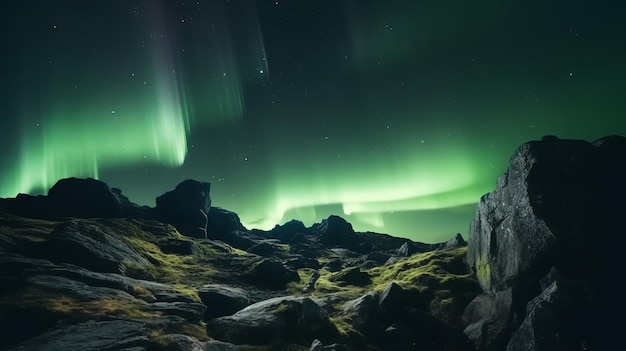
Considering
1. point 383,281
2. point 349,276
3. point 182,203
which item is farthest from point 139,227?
point 383,281

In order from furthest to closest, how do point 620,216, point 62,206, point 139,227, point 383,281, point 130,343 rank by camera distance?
point 62,206, point 139,227, point 383,281, point 620,216, point 130,343

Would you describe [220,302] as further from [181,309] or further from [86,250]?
[86,250]

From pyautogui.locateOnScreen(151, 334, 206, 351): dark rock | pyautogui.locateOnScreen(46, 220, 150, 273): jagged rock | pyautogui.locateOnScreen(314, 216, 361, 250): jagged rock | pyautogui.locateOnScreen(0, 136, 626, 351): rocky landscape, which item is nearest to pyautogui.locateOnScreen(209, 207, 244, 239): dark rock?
pyautogui.locateOnScreen(314, 216, 361, 250): jagged rock

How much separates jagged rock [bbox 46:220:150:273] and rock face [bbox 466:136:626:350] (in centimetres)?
4753

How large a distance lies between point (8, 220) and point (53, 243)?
47.2m

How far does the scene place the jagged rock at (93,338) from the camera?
19953 mm

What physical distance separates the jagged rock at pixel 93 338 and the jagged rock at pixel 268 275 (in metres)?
40.1

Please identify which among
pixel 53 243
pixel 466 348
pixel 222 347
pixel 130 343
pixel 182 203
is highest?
pixel 182 203

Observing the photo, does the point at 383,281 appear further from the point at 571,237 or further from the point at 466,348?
the point at 571,237

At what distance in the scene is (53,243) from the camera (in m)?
41.8

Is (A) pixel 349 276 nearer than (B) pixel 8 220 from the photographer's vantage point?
Yes

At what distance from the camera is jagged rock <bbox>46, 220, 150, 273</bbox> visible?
40.9 m

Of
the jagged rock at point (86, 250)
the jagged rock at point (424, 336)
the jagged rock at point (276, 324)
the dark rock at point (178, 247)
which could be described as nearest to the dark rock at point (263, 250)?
the dark rock at point (178, 247)

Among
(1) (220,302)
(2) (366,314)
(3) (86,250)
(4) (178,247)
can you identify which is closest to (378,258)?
(4) (178,247)
